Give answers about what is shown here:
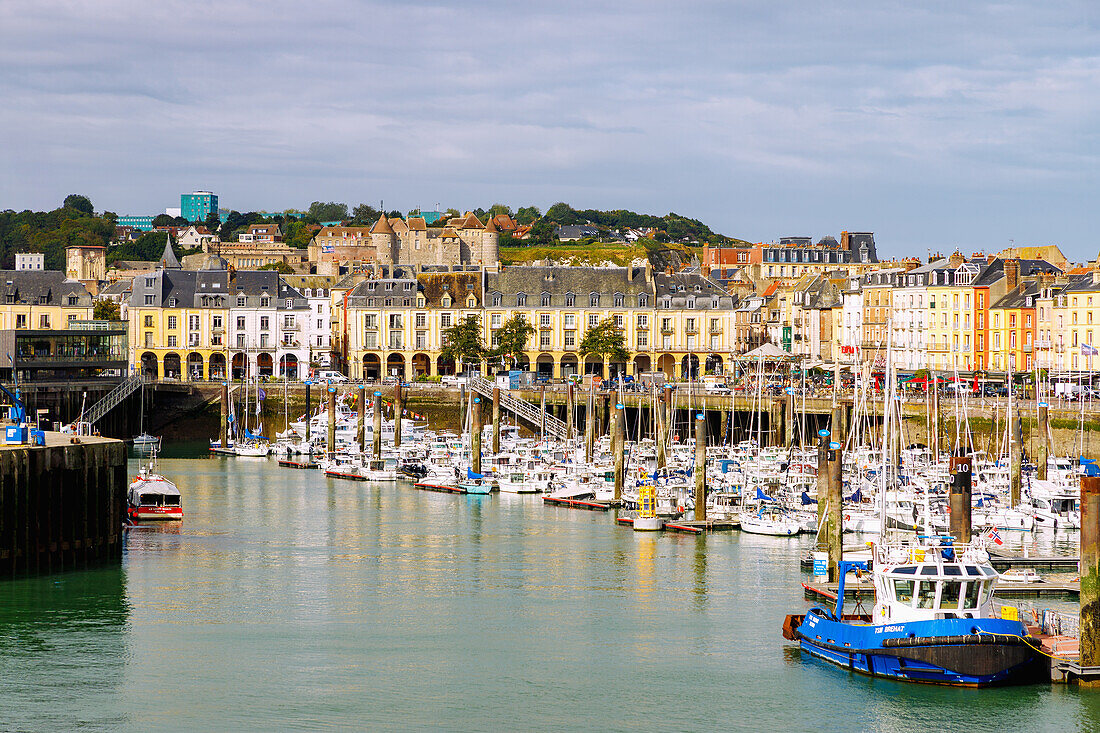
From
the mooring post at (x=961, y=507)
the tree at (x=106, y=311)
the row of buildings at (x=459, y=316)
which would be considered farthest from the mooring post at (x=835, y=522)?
the tree at (x=106, y=311)

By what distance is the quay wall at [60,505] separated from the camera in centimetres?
4422

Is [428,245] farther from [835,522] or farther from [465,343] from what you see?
[835,522]

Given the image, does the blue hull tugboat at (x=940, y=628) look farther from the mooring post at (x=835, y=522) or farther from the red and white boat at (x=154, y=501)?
the red and white boat at (x=154, y=501)

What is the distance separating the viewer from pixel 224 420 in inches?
3861

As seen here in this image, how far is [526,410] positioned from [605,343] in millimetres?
20277

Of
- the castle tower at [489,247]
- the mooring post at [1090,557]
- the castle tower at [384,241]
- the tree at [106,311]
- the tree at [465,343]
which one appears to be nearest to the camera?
the mooring post at [1090,557]

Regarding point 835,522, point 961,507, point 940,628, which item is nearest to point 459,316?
point 835,522

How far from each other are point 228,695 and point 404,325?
8900 cm

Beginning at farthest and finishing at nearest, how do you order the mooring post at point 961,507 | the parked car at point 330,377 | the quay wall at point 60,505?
the parked car at point 330,377, the quay wall at point 60,505, the mooring post at point 961,507

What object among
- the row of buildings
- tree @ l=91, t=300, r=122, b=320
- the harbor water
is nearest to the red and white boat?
the harbor water

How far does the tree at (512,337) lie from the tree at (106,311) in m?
32.4

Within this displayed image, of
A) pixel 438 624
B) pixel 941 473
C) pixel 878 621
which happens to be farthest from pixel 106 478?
pixel 941 473

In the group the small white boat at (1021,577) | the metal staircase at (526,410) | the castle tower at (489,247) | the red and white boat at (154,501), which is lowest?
the small white boat at (1021,577)

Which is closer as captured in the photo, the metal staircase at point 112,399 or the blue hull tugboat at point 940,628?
the blue hull tugboat at point 940,628
